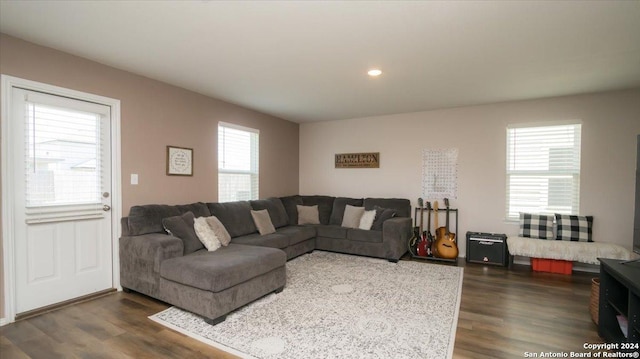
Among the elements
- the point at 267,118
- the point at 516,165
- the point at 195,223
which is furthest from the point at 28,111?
the point at 516,165

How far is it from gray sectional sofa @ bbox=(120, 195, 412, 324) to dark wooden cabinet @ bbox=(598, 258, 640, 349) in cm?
235

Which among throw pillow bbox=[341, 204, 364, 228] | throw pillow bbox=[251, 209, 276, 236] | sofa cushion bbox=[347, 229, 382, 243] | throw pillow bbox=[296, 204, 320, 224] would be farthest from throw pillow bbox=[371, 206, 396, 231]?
throw pillow bbox=[251, 209, 276, 236]

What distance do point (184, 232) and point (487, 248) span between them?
4.08 m

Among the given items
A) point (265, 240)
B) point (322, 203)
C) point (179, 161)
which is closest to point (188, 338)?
point (265, 240)

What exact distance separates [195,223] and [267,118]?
277 centimetres

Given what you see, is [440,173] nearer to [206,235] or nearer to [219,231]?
[219,231]

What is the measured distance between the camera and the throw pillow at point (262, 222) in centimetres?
441

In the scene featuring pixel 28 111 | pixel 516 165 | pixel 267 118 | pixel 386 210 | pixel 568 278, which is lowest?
pixel 568 278

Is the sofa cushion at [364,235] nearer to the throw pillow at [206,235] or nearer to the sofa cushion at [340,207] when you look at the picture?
the sofa cushion at [340,207]

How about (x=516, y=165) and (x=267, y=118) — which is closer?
(x=516, y=165)

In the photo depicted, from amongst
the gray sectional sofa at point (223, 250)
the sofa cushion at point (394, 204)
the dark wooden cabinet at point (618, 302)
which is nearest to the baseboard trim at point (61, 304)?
the gray sectional sofa at point (223, 250)

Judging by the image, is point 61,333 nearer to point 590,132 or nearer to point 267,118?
point 267,118

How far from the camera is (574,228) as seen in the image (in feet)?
13.3

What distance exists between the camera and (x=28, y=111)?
8.88 ft
